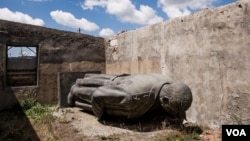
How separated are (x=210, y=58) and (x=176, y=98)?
1.09m

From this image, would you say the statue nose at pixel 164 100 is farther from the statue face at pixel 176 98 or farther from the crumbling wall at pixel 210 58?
the crumbling wall at pixel 210 58

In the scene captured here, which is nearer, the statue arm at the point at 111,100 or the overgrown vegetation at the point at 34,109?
the statue arm at the point at 111,100

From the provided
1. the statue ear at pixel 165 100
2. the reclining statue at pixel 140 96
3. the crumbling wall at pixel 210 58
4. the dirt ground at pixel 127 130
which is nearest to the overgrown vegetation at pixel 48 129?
the dirt ground at pixel 127 130

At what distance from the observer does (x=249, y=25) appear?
14.6 feet

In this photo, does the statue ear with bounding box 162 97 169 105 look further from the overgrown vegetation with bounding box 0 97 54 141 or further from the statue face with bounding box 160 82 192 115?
the overgrown vegetation with bounding box 0 97 54 141

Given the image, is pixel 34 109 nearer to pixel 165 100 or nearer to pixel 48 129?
pixel 48 129

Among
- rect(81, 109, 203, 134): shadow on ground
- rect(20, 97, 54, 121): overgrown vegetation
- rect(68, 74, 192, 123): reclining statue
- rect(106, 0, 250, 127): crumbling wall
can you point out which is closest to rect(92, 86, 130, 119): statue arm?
rect(68, 74, 192, 123): reclining statue

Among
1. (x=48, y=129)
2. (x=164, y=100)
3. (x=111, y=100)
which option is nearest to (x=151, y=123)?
(x=164, y=100)

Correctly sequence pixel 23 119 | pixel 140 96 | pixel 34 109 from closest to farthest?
1. pixel 140 96
2. pixel 23 119
3. pixel 34 109

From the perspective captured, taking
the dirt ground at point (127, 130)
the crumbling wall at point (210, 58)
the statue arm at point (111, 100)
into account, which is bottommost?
the dirt ground at point (127, 130)

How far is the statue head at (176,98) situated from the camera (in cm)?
474

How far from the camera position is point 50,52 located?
8.23 metres

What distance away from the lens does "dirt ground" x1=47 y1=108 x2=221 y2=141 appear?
4.62 metres

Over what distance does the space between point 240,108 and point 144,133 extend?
165 centimetres
